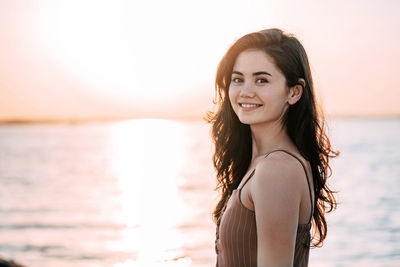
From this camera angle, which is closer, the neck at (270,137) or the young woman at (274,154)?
the young woman at (274,154)

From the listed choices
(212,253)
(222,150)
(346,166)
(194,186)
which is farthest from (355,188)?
(222,150)

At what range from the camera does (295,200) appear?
2072 millimetres

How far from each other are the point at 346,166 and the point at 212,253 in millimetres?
16494

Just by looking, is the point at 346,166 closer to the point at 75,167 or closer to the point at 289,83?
the point at 75,167

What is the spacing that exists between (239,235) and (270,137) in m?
0.49

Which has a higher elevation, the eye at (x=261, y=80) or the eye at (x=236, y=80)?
the eye at (x=236, y=80)

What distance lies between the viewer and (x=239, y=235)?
2.26 metres

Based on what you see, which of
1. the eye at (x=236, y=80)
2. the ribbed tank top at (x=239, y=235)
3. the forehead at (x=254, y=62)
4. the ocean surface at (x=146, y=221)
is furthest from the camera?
the ocean surface at (x=146, y=221)

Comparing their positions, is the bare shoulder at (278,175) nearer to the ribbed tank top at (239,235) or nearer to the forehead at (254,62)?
the ribbed tank top at (239,235)

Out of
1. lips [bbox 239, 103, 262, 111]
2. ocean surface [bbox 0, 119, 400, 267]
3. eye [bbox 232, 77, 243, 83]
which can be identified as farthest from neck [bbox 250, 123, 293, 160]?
ocean surface [bbox 0, 119, 400, 267]

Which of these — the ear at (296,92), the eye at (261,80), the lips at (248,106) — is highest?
the eye at (261,80)

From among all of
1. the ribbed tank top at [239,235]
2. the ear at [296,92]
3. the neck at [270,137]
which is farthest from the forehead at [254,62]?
the ribbed tank top at [239,235]

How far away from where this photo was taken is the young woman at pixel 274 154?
208 centimetres

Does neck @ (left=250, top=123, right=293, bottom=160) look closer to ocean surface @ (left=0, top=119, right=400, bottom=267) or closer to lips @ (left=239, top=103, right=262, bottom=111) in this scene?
lips @ (left=239, top=103, right=262, bottom=111)
